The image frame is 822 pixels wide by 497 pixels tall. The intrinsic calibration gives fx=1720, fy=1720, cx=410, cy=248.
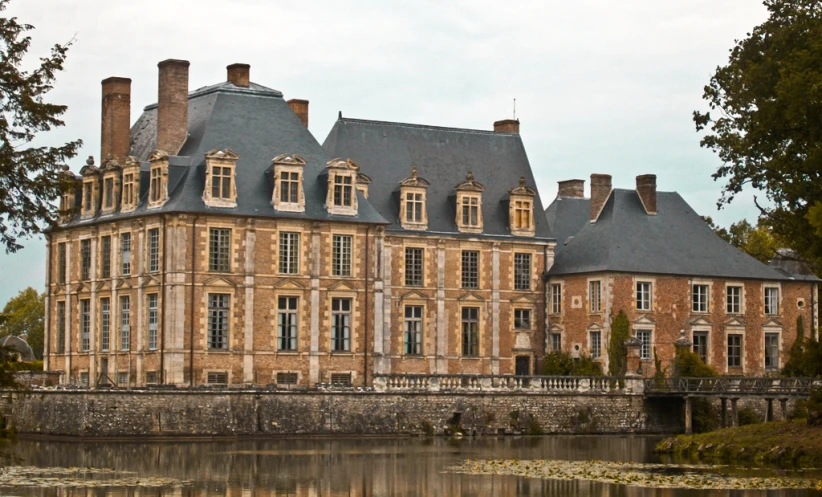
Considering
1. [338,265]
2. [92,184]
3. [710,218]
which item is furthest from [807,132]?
[710,218]

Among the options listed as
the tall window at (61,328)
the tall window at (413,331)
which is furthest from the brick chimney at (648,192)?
the tall window at (61,328)

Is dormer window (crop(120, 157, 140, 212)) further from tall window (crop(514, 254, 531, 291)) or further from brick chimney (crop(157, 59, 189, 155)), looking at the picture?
tall window (crop(514, 254, 531, 291))

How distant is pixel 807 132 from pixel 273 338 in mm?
18133

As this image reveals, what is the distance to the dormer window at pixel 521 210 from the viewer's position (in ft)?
188

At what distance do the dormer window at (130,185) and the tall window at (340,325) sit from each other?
6.70 m

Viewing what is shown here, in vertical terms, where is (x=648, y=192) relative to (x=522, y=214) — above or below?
above

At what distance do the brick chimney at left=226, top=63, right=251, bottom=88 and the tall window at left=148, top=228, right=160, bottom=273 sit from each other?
20.6 feet

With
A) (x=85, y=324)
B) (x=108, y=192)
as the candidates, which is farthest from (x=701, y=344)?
(x=85, y=324)

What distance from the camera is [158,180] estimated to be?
50469mm

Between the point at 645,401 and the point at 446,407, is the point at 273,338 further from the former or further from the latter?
the point at 645,401

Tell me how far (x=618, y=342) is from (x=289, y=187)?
11.6 m

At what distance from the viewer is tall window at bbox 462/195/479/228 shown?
185 feet

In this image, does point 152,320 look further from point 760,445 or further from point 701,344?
point 760,445

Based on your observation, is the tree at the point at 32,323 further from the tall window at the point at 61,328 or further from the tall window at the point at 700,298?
the tall window at the point at 700,298
